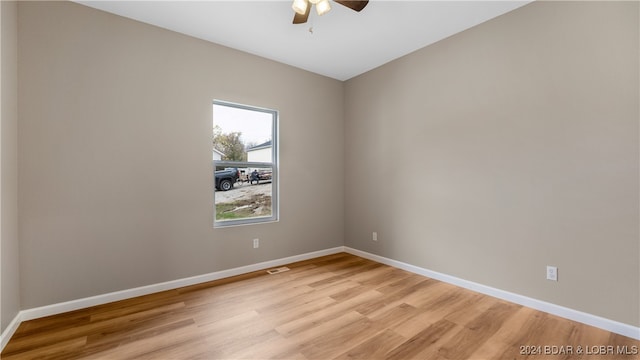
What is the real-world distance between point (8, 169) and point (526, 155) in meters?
4.33

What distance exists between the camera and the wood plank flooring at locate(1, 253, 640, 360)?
1.89 m

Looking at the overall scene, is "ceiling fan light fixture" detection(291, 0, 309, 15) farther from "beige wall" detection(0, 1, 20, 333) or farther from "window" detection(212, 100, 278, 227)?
"beige wall" detection(0, 1, 20, 333)

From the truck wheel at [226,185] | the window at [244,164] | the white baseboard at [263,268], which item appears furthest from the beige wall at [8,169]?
the truck wheel at [226,185]

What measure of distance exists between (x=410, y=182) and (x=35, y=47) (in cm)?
397

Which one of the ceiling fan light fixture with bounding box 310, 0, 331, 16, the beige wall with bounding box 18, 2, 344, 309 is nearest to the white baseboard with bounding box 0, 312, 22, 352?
the beige wall with bounding box 18, 2, 344, 309

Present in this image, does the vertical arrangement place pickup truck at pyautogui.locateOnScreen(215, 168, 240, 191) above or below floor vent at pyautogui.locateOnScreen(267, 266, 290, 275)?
above

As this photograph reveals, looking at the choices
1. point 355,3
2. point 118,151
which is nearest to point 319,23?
point 355,3

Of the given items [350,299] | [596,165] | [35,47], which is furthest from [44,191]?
[596,165]

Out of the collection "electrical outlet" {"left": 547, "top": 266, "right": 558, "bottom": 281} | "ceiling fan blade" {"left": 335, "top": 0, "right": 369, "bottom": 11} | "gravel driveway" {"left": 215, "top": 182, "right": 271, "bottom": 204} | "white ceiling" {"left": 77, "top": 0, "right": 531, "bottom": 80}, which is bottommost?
"electrical outlet" {"left": 547, "top": 266, "right": 558, "bottom": 281}

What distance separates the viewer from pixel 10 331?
2.06 meters

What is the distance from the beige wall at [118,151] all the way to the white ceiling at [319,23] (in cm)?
21

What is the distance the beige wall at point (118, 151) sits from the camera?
2348mm

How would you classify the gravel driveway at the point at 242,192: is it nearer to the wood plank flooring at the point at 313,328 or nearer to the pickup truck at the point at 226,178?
the pickup truck at the point at 226,178

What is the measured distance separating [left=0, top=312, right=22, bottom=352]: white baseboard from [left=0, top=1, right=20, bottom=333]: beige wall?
3 centimetres
